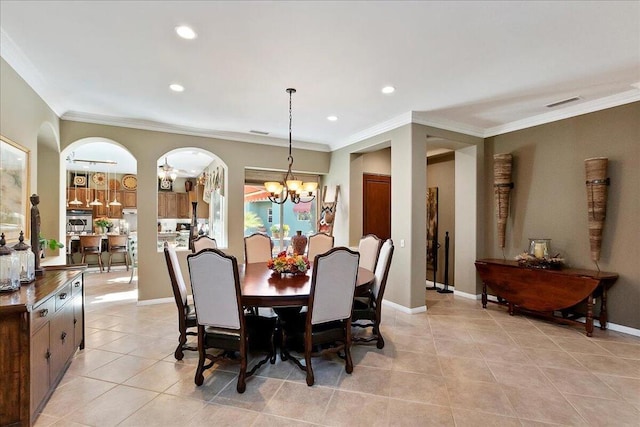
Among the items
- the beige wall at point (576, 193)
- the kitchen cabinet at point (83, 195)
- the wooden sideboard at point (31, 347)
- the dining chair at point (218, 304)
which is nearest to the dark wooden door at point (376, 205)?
the beige wall at point (576, 193)

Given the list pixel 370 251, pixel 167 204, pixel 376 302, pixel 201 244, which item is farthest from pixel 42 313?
pixel 167 204

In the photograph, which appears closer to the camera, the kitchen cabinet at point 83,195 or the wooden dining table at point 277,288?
the wooden dining table at point 277,288

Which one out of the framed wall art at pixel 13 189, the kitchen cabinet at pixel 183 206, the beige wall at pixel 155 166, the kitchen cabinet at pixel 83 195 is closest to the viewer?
the framed wall art at pixel 13 189

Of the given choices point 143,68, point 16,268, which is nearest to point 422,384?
point 16,268

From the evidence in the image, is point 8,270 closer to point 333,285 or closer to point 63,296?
point 63,296

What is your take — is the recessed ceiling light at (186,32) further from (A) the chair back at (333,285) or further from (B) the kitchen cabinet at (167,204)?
(B) the kitchen cabinet at (167,204)

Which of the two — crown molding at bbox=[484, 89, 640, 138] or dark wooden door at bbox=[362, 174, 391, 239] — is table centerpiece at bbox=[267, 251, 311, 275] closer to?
dark wooden door at bbox=[362, 174, 391, 239]

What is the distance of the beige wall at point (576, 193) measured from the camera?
145 inches

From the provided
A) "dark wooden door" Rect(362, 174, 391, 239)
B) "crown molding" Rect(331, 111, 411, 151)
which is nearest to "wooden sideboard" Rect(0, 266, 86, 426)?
"crown molding" Rect(331, 111, 411, 151)

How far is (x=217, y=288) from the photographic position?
95.7 inches

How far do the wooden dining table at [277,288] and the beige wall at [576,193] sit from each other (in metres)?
2.89

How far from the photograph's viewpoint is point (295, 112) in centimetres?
439

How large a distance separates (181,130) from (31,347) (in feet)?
12.6

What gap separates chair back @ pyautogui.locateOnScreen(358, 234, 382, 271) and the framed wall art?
140 inches
